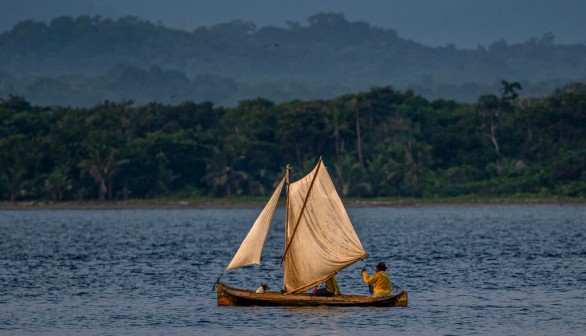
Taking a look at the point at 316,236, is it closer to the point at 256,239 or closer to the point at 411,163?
the point at 256,239

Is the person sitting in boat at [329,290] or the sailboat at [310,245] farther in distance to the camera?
the person sitting in boat at [329,290]

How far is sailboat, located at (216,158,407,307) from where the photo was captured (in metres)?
50.4

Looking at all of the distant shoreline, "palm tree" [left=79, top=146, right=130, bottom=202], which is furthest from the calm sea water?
the distant shoreline

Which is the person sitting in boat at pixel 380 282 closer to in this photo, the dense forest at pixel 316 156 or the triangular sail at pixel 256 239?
the triangular sail at pixel 256 239

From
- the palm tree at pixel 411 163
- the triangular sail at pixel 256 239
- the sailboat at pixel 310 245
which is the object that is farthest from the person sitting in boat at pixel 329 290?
the palm tree at pixel 411 163

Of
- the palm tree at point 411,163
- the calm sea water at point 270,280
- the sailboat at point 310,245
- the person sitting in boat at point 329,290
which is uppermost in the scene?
the palm tree at point 411,163

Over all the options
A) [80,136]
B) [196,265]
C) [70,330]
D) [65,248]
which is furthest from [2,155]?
[70,330]

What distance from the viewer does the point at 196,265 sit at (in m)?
80.0

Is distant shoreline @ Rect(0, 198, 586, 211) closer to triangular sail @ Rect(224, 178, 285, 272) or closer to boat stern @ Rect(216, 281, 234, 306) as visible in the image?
boat stern @ Rect(216, 281, 234, 306)

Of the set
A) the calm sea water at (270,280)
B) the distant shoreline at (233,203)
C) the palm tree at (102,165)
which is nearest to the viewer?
the calm sea water at (270,280)

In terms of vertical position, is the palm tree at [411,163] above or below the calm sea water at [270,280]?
above

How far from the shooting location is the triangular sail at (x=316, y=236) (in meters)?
50.8

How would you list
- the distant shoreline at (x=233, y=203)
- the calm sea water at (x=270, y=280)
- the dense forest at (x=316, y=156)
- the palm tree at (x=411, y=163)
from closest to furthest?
the calm sea water at (x=270, y=280), the palm tree at (x=411, y=163), the dense forest at (x=316, y=156), the distant shoreline at (x=233, y=203)

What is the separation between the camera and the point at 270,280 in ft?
226
